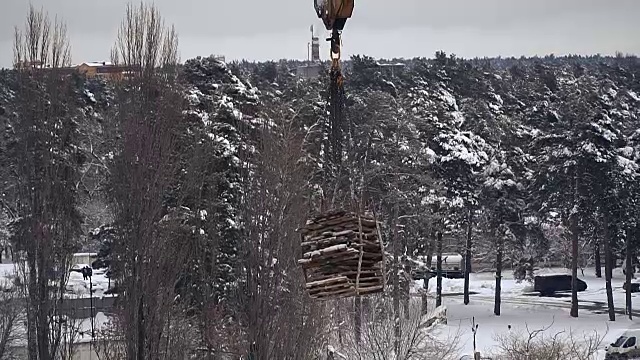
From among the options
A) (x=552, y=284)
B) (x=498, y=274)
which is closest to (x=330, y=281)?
(x=498, y=274)

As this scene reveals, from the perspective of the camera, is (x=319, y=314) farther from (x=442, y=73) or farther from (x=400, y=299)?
(x=442, y=73)

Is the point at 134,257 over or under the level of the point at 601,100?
under

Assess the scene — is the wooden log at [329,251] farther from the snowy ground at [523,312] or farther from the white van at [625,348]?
the white van at [625,348]

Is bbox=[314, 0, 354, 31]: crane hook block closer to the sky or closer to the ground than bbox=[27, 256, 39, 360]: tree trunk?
closer to the sky

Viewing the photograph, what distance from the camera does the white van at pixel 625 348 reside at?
2200 centimetres

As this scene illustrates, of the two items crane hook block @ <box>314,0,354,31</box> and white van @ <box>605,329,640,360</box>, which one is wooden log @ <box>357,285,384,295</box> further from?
white van @ <box>605,329,640,360</box>

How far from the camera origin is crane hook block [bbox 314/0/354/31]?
14.9 feet

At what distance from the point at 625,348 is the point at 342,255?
1897 centimetres

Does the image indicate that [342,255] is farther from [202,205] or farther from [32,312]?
[202,205]

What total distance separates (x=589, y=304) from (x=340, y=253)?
94.5ft

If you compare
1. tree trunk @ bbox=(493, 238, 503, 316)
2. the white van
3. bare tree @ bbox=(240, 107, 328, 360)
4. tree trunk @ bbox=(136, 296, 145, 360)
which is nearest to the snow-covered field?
→ tree trunk @ bbox=(493, 238, 503, 316)

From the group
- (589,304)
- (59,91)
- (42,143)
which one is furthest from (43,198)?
(589,304)

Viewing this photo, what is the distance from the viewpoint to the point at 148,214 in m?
15.1

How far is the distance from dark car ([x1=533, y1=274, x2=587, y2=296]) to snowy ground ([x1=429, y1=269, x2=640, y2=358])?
42 centimetres
